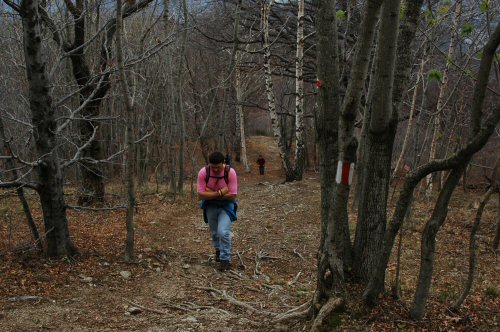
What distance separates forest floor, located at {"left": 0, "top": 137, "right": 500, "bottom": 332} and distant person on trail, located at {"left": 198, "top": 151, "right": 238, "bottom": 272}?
0.43 m

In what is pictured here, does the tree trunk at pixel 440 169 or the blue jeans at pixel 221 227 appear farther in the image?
the blue jeans at pixel 221 227

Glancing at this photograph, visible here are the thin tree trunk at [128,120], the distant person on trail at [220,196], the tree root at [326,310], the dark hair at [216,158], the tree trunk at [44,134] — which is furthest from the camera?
the distant person on trail at [220,196]

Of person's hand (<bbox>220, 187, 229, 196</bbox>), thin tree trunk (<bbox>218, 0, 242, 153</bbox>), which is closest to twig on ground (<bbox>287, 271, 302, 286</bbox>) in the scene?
person's hand (<bbox>220, 187, 229, 196</bbox>)

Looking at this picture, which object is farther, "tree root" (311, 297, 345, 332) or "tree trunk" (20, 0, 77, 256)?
"tree trunk" (20, 0, 77, 256)

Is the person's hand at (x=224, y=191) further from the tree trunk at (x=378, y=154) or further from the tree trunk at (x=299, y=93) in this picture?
the tree trunk at (x=299, y=93)

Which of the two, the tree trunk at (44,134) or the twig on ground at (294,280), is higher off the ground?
the tree trunk at (44,134)

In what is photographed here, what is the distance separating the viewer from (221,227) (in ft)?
20.5

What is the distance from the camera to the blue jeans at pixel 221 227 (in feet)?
20.5

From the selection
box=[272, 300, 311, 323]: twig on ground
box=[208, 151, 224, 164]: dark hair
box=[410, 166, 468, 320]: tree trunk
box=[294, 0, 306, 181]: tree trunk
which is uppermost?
box=[294, 0, 306, 181]: tree trunk

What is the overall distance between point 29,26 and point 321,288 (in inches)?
175

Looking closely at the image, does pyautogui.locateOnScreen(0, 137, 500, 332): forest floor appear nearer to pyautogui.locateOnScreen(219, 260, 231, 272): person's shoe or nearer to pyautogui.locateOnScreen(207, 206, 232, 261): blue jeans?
pyautogui.locateOnScreen(219, 260, 231, 272): person's shoe

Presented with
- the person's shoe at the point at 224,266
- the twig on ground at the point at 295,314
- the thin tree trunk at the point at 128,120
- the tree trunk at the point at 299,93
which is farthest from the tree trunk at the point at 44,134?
the tree trunk at the point at 299,93

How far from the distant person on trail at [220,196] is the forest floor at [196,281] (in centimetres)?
43

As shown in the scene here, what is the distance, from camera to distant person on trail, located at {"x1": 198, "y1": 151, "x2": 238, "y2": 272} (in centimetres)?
609
